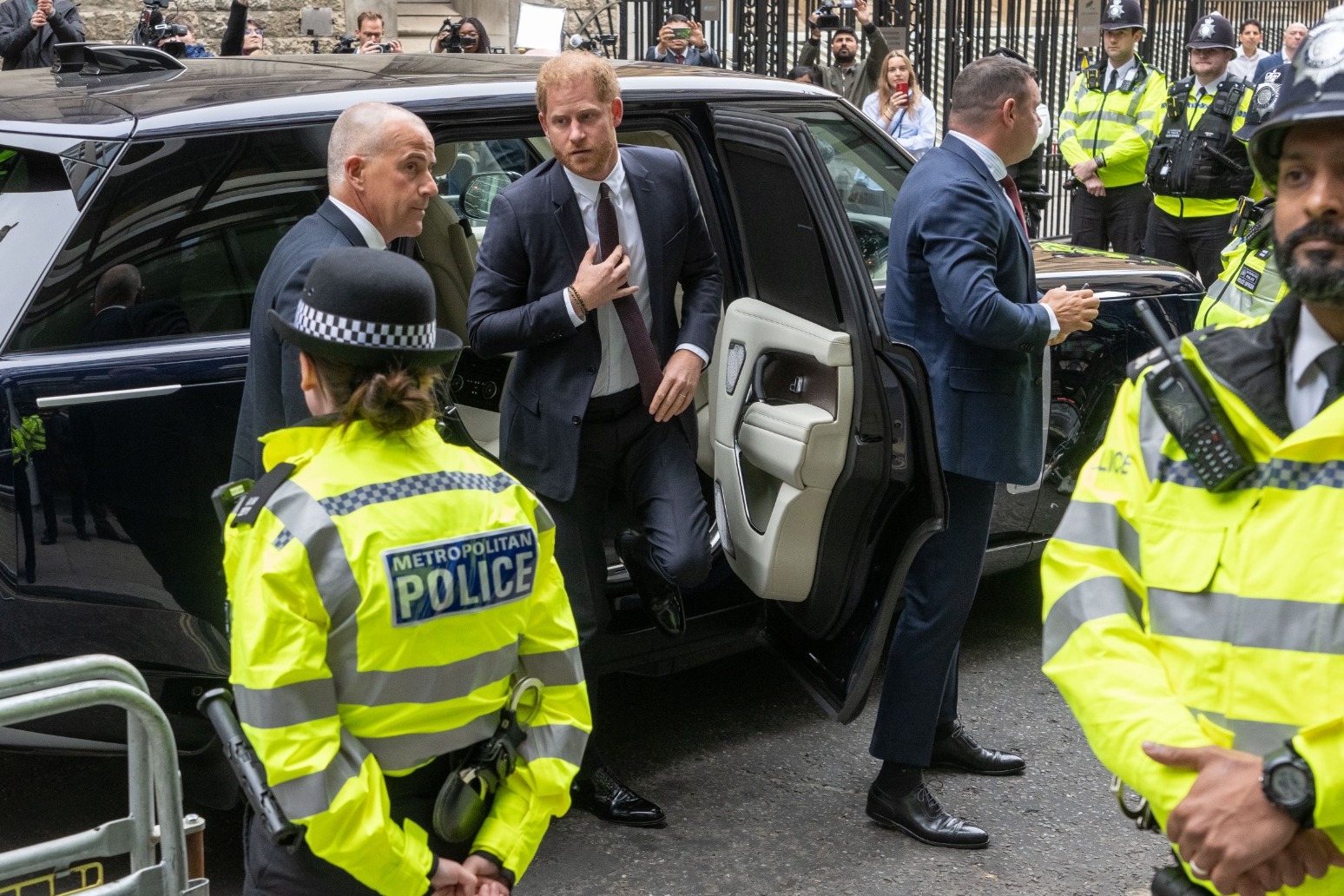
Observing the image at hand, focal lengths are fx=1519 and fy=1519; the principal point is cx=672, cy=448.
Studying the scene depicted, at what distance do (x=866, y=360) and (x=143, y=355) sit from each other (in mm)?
1627

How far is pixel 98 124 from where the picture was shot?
3.33m

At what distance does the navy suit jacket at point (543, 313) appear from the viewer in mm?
3705

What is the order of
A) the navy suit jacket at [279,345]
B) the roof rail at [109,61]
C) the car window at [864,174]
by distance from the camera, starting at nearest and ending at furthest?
the navy suit jacket at [279,345] < the roof rail at [109,61] < the car window at [864,174]

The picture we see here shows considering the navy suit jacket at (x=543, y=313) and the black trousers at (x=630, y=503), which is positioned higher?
the navy suit jacket at (x=543, y=313)

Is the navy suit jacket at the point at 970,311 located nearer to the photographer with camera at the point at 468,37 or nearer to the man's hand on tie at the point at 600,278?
the man's hand on tie at the point at 600,278

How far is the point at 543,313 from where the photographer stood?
3.66 meters

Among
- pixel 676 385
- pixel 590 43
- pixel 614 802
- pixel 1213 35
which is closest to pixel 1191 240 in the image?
pixel 1213 35

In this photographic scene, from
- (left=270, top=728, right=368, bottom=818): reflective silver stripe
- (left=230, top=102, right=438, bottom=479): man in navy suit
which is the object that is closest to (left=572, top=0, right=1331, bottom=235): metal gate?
(left=230, top=102, right=438, bottom=479): man in navy suit

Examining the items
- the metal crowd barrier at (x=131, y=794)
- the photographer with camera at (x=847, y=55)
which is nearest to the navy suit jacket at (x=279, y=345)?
the metal crowd barrier at (x=131, y=794)

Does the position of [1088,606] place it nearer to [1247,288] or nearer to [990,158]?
[990,158]

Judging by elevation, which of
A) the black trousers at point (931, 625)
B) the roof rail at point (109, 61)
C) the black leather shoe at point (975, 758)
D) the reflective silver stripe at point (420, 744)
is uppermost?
the roof rail at point (109, 61)

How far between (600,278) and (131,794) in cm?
177

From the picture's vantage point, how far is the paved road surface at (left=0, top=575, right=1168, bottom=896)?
3631 millimetres

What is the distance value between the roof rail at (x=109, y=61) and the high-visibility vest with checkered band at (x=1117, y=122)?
20.6 ft
